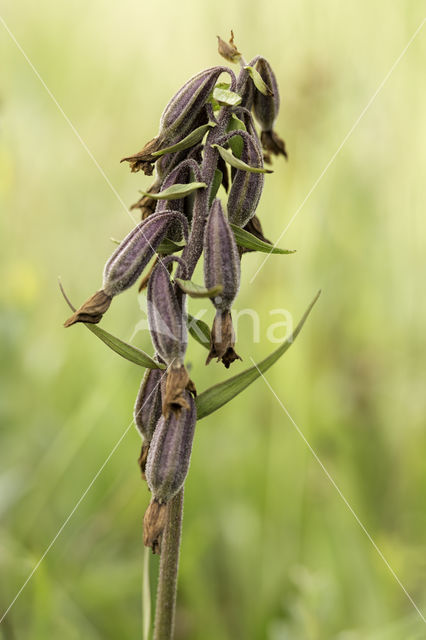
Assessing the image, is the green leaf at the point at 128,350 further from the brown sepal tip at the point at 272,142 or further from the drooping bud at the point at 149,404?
the brown sepal tip at the point at 272,142

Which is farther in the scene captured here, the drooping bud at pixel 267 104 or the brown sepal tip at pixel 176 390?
Answer: the drooping bud at pixel 267 104

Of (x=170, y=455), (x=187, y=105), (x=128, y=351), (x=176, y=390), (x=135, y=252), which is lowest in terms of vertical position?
(x=170, y=455)

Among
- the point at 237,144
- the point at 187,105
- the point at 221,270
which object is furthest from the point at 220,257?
the point at 187,105

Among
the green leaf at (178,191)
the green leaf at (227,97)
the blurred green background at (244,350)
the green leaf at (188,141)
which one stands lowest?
the blurred green background at (244,350)

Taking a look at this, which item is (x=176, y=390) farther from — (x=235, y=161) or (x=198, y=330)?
(x=235, y=161)

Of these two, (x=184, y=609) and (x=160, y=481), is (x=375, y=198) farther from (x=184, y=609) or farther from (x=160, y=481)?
(x=160, y=481)

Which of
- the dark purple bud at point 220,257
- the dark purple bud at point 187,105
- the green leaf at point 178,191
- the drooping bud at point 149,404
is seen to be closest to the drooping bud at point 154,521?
the drooping bud at point 149,404

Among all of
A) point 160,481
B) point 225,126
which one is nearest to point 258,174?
point 225,126
